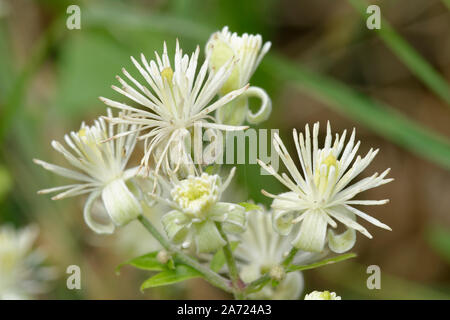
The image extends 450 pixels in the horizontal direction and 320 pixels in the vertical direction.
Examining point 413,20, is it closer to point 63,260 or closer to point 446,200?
point 446,200

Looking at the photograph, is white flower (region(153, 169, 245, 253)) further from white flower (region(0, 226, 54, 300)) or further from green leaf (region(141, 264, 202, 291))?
white flower (region(0, 226, 54, 300))

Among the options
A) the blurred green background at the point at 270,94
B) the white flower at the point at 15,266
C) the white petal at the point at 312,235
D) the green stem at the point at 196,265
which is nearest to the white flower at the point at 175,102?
the green stem at the point at 196,265

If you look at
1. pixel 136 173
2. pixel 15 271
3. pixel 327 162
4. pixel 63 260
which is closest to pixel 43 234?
pixel 63 260

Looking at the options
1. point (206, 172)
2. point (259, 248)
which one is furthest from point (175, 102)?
point (259, 248)

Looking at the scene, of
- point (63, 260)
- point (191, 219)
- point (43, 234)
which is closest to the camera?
point (191, 219)

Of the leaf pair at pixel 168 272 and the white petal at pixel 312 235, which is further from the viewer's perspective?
the leaf pair at pixel 168 272

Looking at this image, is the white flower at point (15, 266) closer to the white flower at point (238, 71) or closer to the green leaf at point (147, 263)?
the green leaf at point (147, 263)
